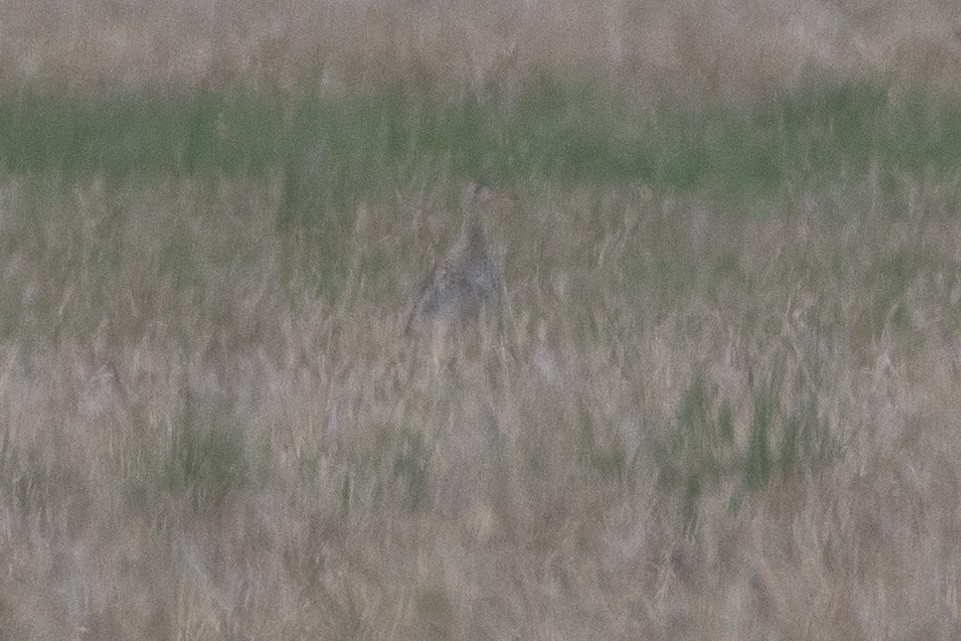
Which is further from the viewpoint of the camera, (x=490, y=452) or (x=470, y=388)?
(x=470, y=388)

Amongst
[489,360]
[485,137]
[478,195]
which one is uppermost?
[489,360]

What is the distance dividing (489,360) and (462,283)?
92 centimetres

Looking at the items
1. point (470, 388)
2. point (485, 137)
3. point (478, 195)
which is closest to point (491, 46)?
point (485, 137)

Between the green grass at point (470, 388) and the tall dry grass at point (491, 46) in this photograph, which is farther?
the tall dry grass at point (491, 46)

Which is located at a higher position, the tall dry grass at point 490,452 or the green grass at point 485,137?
the tall dry grass at point 490,452

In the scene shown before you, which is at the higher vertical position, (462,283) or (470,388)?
(470,388)

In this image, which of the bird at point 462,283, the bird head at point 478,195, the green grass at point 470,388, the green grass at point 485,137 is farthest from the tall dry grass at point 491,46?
the bird at point 462,283

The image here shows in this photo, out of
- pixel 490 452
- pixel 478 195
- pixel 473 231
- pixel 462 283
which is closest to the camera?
pixel 490 452

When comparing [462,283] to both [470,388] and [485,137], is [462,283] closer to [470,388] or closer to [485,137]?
[470,388]

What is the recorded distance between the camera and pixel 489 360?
169 inches

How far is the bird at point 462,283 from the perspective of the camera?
16.2 feet

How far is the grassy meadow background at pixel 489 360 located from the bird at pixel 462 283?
9 cm

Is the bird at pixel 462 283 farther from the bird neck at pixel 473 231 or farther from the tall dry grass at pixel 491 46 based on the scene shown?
the tall dry grass at pixel 491 46

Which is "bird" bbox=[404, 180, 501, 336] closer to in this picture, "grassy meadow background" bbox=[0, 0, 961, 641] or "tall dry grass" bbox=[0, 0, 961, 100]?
"grassy meadow background" bbox=[0, 0, 961, 641]
